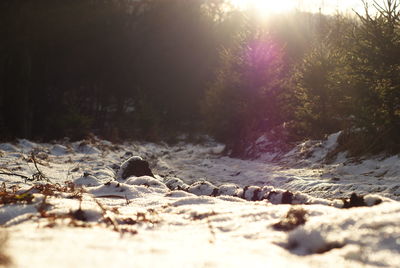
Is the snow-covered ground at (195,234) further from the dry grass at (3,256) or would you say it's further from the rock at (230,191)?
the rock at (230,191)

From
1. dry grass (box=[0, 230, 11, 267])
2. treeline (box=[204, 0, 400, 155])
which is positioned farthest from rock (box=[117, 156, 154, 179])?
treeline (box=[204, 0, 400, 155])

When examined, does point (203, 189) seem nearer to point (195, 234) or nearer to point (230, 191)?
point (230, 191)

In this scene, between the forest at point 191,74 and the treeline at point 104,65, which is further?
the treeline at point 104,65

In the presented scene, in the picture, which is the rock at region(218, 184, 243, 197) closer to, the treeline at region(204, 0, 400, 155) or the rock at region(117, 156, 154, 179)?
the rock at region(117, 156, 154, 179)

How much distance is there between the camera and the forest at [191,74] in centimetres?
887

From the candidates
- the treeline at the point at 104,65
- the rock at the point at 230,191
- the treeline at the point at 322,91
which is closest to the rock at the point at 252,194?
the rock at the point at 230,191

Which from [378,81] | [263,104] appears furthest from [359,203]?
[263,104]

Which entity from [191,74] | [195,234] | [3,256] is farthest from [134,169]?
[191,74]

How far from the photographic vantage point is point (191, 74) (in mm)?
31984

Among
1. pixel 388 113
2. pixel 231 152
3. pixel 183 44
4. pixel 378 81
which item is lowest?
pixel 231 152

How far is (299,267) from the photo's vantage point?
163cm

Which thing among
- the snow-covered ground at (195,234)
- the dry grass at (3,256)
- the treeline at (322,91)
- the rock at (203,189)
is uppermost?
the treeline at (322,91)

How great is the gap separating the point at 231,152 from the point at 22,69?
10.6 m

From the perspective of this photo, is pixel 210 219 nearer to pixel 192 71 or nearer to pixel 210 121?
pixel 210 121
